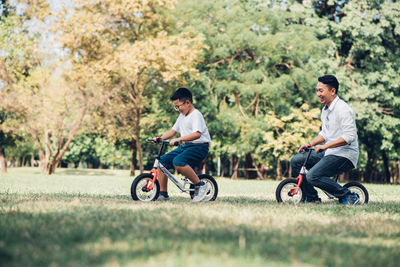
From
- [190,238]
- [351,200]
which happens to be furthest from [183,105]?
[190,238]

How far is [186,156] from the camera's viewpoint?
6.97 meters

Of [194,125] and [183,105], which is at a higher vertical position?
[183,105]

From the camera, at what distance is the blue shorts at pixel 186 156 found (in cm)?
693

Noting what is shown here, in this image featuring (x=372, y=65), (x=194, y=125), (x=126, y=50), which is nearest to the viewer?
(x=194, y=125)

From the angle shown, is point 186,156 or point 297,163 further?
point 297,163

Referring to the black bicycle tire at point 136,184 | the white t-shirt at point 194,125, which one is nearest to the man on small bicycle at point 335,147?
the white t-shirt at point 194,125

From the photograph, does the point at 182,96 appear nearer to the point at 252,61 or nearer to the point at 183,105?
the point at 183,105

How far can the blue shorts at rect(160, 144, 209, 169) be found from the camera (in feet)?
22.7

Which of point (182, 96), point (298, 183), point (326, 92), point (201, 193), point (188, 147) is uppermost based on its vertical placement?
point (326, 92)

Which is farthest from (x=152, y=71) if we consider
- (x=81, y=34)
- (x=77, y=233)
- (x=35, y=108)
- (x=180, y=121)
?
(x=77, y=233)

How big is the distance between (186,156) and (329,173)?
2.38 meters

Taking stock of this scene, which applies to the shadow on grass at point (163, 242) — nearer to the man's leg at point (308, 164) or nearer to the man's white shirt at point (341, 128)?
the man's white shirt at point (341, 128)

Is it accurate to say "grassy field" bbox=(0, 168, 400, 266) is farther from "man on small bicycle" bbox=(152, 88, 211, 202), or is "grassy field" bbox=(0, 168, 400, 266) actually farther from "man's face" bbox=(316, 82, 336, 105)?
"man's face" bbox=(316, 82, 336, 105)

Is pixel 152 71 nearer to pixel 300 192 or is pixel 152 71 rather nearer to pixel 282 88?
pixel 282 88
